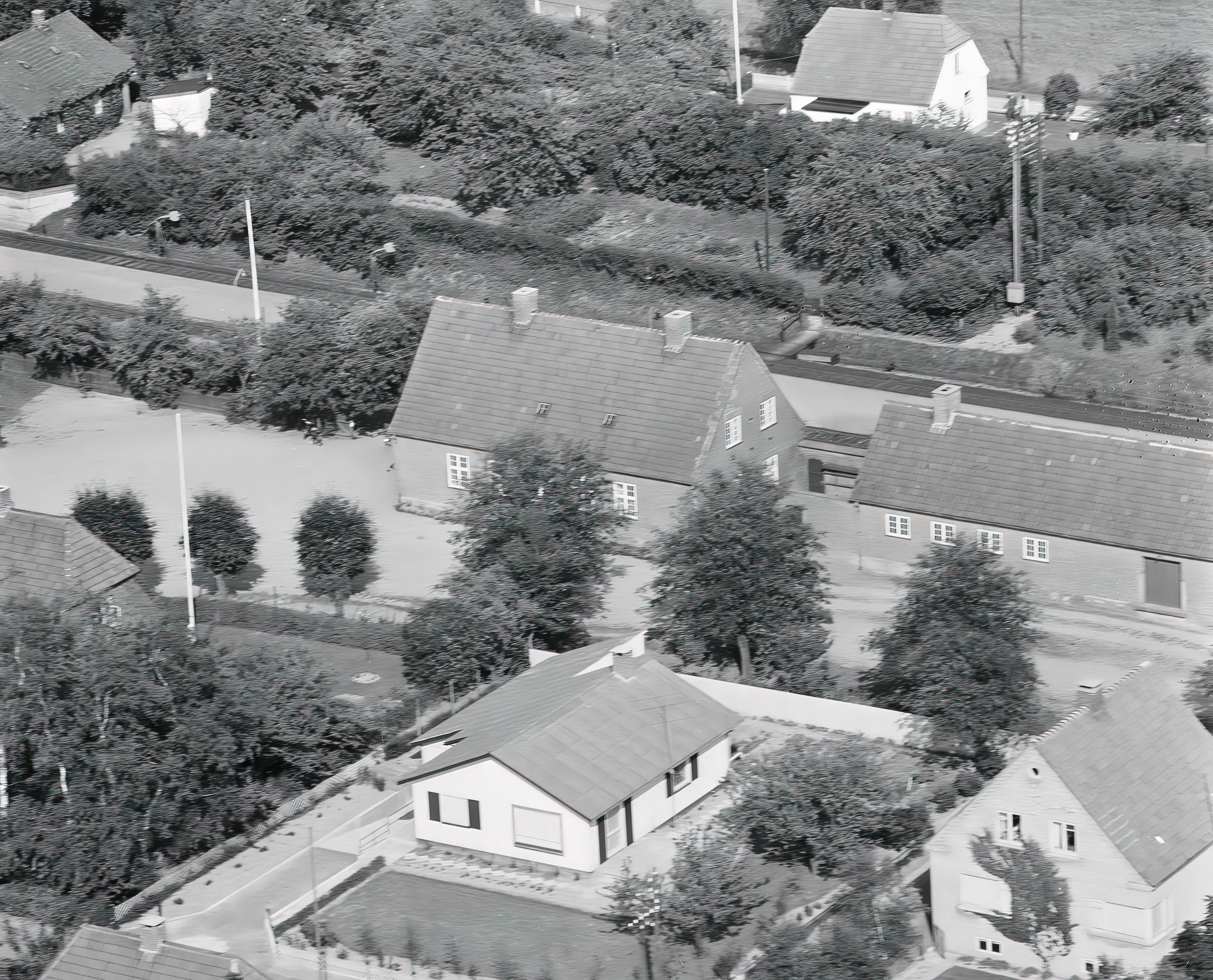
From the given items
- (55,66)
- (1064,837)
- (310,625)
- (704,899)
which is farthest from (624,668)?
(55,66)

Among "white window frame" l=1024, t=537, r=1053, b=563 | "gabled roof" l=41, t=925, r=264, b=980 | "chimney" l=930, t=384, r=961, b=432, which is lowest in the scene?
"gabled roof" l=41, t=925, r=264, b=980

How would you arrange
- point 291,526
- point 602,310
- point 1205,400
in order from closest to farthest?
point 291,526, point 1205,400, point 602,310

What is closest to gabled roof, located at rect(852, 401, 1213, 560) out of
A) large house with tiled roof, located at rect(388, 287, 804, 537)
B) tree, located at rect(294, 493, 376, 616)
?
large house with tiled roof, located at rect(388, 287, 804, 537)

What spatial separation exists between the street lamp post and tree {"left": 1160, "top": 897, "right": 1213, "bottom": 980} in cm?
4810

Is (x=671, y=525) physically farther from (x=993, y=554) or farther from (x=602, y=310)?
(x=602, y=310)

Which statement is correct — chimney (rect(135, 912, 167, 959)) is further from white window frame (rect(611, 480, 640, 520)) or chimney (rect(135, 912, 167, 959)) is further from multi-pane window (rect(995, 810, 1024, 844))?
white window frame (rect(611, 480, 640, 520))

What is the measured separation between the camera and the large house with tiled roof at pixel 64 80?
10194 cm

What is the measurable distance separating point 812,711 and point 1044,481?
35.8 ft

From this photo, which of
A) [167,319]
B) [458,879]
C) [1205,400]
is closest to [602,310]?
[167,319]

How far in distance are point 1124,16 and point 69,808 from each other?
7031cm

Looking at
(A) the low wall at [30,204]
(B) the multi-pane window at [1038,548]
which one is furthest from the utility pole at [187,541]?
(A) the low wall at [30,204]

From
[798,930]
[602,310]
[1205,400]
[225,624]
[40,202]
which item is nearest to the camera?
[798,930]

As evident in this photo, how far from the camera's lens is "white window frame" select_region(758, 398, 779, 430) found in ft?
237

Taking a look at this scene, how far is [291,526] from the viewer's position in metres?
72.8
